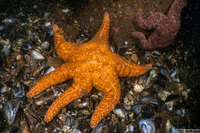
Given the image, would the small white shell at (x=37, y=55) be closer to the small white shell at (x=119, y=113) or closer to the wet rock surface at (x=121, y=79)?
the wet rock surface at (x=121, y=79)

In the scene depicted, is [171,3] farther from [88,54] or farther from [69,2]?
[69,2]

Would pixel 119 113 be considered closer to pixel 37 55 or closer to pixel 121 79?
pixel 121 79

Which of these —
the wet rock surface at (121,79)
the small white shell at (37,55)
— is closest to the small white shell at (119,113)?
the wet rock surface at (121,79)

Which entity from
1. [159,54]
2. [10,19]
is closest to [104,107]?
[159,54]

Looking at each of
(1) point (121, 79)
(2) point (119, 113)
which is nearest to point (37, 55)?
(1) point (121, 79)

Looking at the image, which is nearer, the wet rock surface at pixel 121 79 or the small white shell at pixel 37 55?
the wet rock surface at pixel 121 79

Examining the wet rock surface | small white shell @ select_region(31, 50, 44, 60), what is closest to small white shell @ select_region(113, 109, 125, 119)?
the wet rock surface

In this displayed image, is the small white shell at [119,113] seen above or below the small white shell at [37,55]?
below

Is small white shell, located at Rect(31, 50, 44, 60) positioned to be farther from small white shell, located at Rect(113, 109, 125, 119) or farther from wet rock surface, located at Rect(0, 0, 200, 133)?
small white shell, located at Rect(113, 109, 125, 119)
